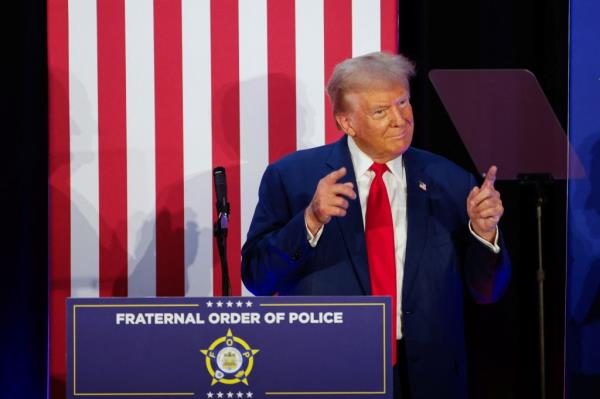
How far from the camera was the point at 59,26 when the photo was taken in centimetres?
317

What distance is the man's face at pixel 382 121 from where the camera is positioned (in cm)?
242

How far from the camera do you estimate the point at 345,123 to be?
8.20 ft

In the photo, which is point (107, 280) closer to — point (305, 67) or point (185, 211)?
point (185, 211)

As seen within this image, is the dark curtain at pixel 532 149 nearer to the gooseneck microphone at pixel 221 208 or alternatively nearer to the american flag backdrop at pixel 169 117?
the american flag backdrop at pixel 169 117

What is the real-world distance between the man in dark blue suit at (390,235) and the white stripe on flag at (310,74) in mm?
632

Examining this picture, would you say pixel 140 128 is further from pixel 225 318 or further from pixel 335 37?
pixel 225 318

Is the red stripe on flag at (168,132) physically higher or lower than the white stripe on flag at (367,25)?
lower

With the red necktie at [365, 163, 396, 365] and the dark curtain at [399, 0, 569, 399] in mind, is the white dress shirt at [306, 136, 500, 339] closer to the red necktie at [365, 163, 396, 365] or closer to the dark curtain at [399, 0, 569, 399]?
the red necktie at [365, 163, 396, 365]

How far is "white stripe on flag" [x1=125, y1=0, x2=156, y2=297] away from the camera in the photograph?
3174 millimetres

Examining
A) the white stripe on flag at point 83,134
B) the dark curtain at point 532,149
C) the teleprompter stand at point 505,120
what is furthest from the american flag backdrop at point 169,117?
the teleprompter stand at point 505,120

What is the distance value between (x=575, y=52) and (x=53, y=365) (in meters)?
2.41

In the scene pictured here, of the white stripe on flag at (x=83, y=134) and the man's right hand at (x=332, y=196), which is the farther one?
the white stripe on flag at (x=83, y=134)
